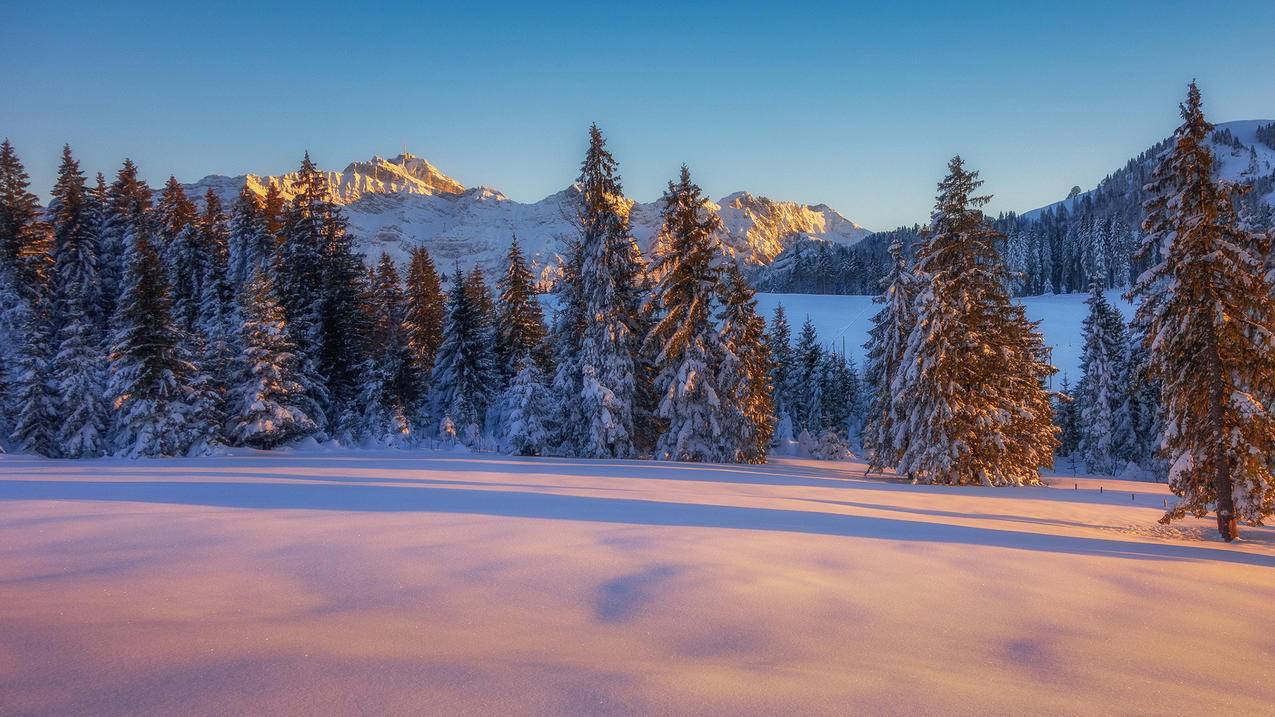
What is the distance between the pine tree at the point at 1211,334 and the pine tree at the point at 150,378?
3289cm

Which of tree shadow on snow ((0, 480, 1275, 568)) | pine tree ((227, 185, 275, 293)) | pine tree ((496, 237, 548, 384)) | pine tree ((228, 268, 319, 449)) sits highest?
pine tree ((227, 185, 275, 293))

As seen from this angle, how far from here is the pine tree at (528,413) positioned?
31.5 m

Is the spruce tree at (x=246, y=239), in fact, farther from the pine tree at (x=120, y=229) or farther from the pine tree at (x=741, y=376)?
the pine tree at (x=741, y=376)

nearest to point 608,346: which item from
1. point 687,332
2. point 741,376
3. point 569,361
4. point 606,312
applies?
point 606,312

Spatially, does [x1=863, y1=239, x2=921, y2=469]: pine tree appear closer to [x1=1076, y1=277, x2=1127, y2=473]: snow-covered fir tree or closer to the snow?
[x1=1076, y1=277, x2=1127, y2=473]: snow-covered fir tree

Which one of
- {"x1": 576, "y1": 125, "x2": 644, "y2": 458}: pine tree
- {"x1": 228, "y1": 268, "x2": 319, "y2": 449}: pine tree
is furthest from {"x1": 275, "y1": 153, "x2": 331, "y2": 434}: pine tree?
{"x1": 576, "y1": 125, "x2": 644, "y2": 458}: pine tree

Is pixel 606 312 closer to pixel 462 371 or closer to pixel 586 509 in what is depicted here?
pixel 462 371

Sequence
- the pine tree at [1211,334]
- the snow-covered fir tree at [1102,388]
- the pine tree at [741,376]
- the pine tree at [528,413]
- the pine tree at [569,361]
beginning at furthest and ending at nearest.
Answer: the snow-covered fir tree at [1102,388]
the pine tree at [528,413]
the pine tree at [569,361]
the pine tree at [741,376]
the pine tree at [1211,334]

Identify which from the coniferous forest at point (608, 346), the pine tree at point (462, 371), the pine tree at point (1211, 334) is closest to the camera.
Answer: the pine tree at point (1211, 334)

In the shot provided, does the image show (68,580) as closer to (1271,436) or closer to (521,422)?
(1271,436)

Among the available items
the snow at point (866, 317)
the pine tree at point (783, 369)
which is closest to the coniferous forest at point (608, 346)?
the pine tree at point (783, 369)

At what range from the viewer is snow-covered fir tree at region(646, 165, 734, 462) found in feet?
89.6

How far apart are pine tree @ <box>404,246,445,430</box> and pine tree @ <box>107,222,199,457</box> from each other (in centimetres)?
1572

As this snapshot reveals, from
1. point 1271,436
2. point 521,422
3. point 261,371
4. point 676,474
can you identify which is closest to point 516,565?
point 676,474
